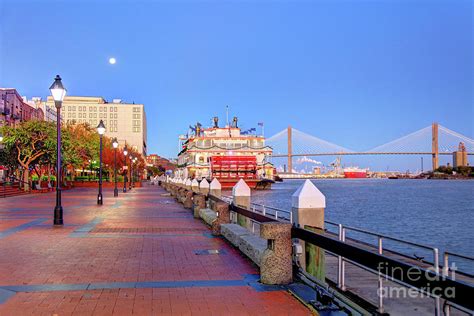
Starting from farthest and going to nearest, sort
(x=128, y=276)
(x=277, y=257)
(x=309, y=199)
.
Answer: (x=128, y=276)
(x=309, y=199)
(x=277, y=257)

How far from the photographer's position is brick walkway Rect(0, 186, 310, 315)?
632 centimetres

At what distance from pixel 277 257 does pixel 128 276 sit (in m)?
2.43

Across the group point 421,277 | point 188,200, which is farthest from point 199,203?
point 421,277

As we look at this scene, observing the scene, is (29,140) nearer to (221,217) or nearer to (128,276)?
(221,217)

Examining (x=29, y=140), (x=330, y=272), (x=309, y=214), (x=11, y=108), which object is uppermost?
(x=11, y=108)

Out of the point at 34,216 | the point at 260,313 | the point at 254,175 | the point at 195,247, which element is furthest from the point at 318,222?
the point at 254,175

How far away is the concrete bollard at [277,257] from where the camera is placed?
7.43m

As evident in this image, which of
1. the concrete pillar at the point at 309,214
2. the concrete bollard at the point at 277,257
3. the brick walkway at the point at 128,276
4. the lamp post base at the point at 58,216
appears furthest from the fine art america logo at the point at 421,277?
the lamp post base at the point at 58,216

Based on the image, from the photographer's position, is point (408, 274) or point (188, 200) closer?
point (408, 274)

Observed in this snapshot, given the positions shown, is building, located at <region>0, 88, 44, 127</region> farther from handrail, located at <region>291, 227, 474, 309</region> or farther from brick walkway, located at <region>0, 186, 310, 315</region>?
handrail, located at <region>291, 227, 474, 309</region>

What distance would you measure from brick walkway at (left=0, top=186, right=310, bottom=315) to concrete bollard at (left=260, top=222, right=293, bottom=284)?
0.20 m

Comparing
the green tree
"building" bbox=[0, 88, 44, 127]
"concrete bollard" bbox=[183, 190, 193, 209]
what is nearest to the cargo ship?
"building" bbox=[0, 88, 44, 127]

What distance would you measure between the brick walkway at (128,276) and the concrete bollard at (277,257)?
0.20 metres

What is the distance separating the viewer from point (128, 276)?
26.9 ft
